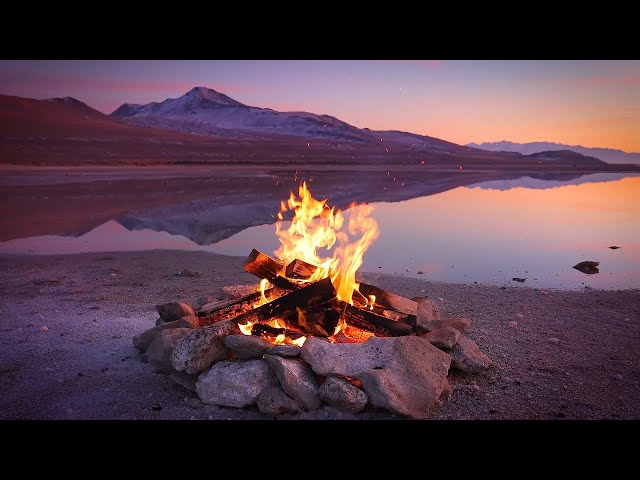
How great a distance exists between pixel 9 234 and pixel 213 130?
89.6 meters

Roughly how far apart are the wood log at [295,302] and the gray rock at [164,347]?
765 mm

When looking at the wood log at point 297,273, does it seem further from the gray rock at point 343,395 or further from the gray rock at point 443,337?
the gray rock at point 343,395

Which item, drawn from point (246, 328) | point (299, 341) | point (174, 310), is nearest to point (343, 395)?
point (299, 341)

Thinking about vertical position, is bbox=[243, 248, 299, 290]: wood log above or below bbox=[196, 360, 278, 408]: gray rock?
above

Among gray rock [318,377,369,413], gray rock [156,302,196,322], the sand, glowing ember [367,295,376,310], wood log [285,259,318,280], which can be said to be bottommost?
the sand

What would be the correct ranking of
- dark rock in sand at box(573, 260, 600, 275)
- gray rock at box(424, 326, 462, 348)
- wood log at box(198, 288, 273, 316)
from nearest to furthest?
gray rock at box(424, 326, 462, 348), wood log at box(198, 288, 273, 316), dark rock in sand at box(573, 260, 600, 275)

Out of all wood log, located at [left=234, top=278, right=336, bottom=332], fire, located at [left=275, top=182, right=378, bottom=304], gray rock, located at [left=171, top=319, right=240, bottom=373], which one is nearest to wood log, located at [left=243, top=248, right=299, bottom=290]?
fire, located at [left=275, top=182, right=378, bottom=304]

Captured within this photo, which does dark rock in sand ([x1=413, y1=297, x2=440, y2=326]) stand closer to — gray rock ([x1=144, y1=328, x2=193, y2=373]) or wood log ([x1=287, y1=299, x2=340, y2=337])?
wood log ([x1=287, y1=299, x2=340, y2=337])

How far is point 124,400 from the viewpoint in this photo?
17.3 feet

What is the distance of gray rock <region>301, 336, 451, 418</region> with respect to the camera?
16.2 feet

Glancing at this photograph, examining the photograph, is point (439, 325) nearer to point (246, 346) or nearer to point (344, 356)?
point (344, 356)

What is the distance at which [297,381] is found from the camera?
198 inches

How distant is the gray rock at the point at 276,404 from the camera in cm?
494
